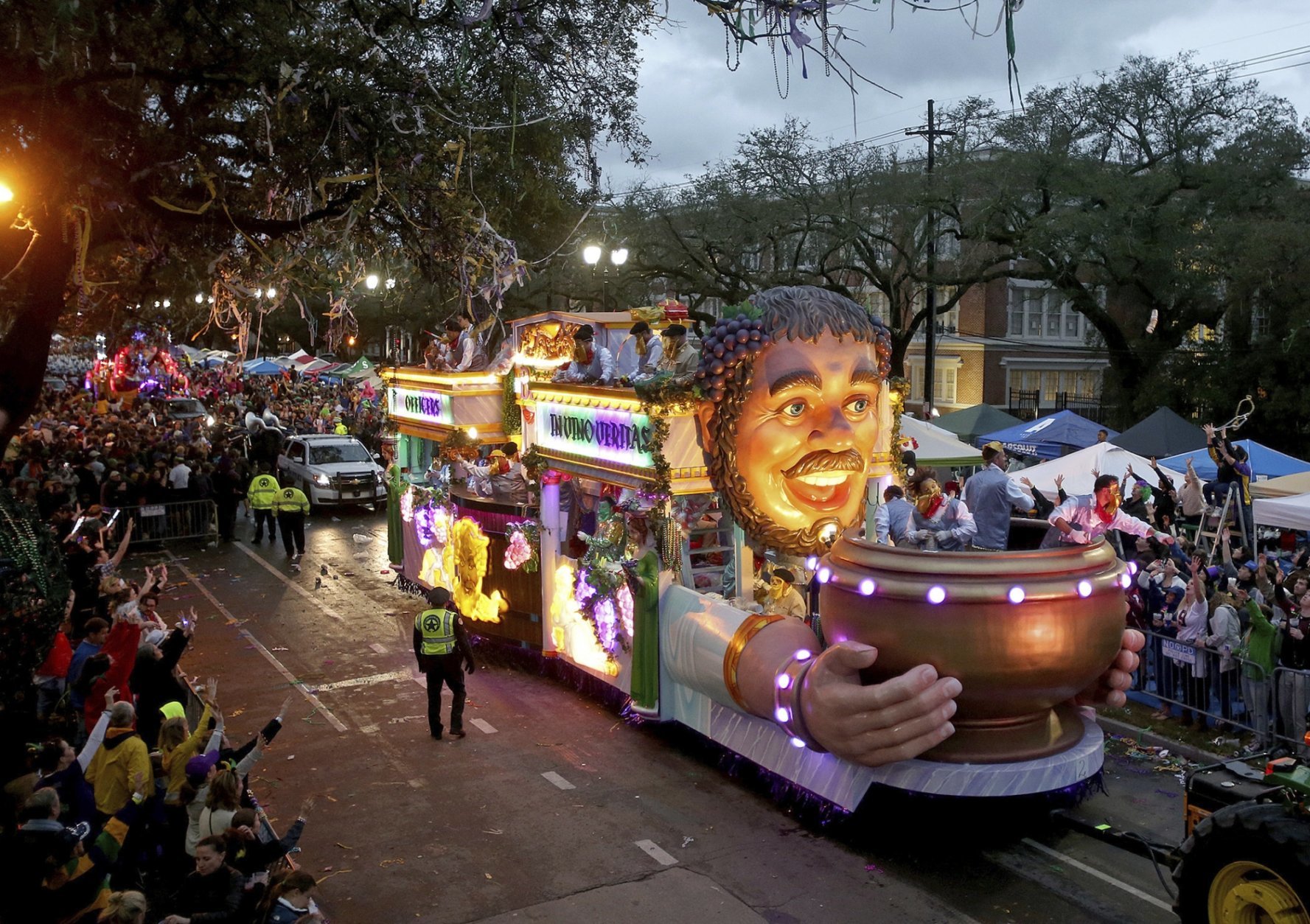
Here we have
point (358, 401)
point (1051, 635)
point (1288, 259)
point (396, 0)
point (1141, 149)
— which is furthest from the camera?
point (358, 401)

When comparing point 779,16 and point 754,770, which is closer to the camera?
point 779,16

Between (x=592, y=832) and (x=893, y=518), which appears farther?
(x=893, y=518)

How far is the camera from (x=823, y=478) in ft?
31.6

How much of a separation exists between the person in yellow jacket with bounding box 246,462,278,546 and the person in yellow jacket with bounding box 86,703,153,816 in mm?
14009

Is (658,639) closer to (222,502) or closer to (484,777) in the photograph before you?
(484,777)

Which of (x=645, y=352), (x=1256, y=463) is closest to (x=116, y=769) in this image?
(x=645, y=352)

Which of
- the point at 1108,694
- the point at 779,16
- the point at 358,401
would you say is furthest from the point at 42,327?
the point at 358,401

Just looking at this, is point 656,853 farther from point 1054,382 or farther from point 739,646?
point 1054,382

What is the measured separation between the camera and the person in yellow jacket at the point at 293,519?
1972 centimetres

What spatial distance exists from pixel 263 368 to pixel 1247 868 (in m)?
47.8

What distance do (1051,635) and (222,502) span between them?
60.9 ft

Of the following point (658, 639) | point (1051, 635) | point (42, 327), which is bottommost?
point (658, 639)

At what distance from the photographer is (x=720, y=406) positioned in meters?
9.66

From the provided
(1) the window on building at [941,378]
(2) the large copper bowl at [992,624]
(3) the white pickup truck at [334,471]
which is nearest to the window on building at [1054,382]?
(1) the window on building at [941,378]
